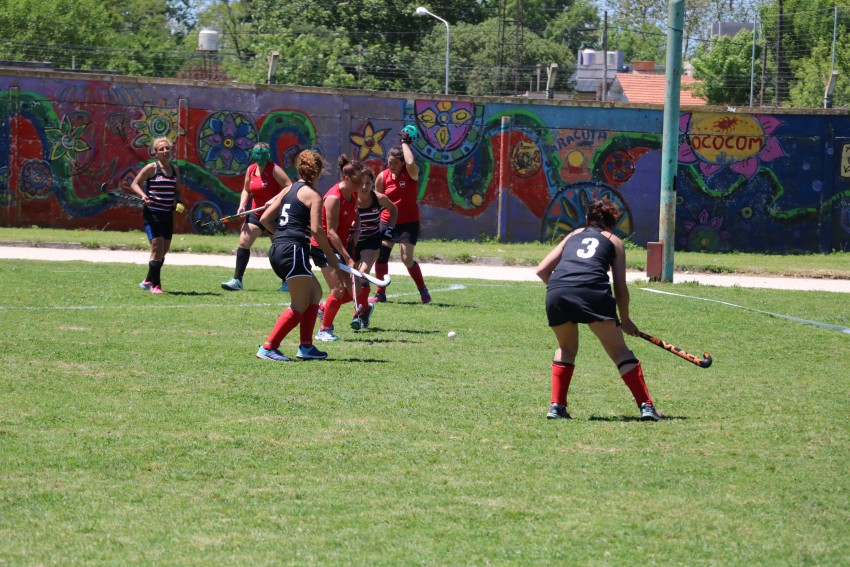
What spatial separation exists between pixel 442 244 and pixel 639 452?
19.6 m

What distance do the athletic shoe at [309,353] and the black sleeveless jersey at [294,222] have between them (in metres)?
0.94

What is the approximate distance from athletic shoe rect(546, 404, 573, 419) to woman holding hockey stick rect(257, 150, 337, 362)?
9.15ft

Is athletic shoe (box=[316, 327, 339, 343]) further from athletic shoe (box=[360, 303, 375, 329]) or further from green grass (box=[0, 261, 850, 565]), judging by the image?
athletic shoe (box=[360, 303, 375, 329])

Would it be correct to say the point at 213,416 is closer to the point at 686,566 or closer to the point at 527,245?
the point at 686,566

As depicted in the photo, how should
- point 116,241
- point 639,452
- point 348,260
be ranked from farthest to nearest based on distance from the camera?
point 116,241 → point 348,260 → point 639,452

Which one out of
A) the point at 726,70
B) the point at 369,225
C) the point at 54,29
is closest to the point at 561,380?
the point at 369,225

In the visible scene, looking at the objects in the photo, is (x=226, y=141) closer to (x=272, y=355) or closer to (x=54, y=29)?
(x=272, y=355)

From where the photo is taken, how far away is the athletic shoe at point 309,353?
10219 millimetres

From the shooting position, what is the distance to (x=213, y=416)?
25.3ft

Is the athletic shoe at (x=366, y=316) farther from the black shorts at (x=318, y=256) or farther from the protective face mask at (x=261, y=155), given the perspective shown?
the protective face mask at (x=261, y=155)

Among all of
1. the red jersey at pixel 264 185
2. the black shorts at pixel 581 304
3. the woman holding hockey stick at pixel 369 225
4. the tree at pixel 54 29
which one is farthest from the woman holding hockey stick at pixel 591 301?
the tree at pixel 54 29

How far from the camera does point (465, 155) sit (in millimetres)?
27625

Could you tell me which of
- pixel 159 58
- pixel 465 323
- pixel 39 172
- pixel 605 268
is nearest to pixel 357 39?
pixel 159 58

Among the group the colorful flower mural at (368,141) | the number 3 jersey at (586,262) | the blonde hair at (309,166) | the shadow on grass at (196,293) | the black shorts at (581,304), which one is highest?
the colorful flower mural at (368,141)
